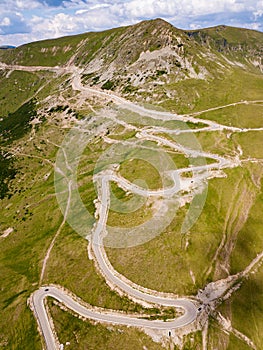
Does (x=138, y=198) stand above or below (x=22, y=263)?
above

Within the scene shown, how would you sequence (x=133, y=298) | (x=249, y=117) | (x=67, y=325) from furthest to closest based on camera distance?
(x=249, y=117), (x=133, y=298), (x=67, y=325)

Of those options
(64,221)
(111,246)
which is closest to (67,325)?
(111,246)

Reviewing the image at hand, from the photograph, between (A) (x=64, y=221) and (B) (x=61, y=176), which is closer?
(A) (x=64, y=221)

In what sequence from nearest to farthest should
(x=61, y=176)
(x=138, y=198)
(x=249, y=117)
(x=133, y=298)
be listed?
(x=133, y=298), (x=138, y=198), (x=61, y=176), (x=249, y=117)

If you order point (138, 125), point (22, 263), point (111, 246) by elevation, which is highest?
point (138, 125)

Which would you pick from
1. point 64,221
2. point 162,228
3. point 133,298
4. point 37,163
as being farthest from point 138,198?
point 37,163

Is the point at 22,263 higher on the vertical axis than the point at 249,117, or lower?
lower

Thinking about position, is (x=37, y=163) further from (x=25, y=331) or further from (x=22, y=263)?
(x=25, y=331)

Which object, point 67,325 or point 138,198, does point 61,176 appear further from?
point 67,325

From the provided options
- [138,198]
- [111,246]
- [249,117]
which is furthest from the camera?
[249,117]
